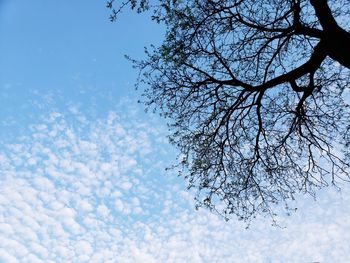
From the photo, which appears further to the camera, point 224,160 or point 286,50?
point 224,160

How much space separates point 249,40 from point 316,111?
354 cm

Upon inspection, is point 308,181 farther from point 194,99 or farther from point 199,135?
point 194,99

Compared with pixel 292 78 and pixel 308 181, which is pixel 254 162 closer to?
pixel 308 181

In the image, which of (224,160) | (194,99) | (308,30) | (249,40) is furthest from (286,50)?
(224,160)

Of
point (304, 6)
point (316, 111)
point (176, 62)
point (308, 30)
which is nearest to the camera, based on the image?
point (308, 30)

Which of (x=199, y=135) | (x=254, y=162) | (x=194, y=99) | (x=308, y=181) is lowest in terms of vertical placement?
(x=308, y=181)

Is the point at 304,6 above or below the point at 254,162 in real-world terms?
above

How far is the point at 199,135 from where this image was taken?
12867 mm

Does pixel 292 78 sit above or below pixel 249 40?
below

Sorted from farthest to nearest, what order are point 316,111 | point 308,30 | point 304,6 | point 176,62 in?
point 316,111 → point 176,62 → point 304,6 → point 308,30

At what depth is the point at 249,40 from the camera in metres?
12.0

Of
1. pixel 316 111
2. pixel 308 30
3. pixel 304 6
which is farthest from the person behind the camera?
pixel 316 111

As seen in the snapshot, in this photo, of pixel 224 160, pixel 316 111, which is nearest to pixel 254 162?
pixel 224 160

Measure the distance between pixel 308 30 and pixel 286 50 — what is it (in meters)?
2.21
